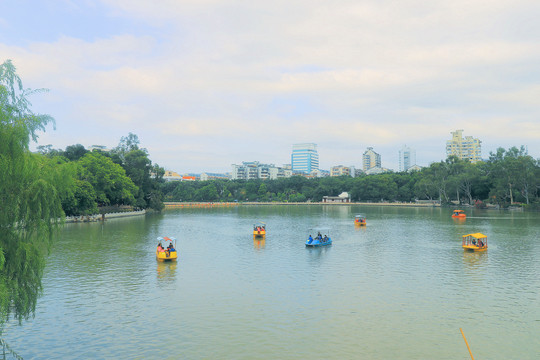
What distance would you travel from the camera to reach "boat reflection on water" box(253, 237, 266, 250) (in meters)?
46.0

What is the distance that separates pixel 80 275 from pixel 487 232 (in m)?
53.2

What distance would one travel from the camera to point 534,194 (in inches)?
4535

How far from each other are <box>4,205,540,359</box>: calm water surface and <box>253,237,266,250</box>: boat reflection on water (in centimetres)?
394

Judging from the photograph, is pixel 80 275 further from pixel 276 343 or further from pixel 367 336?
pixel 367 336

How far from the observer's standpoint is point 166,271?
32.2m

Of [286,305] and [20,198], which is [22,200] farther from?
[286,305]

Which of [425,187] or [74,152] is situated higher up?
[74,152]

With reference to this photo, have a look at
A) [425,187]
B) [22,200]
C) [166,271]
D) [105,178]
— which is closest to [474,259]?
[166,271]

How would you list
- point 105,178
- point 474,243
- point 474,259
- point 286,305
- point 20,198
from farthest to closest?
point 105,178
point 474,243
point 474,259
point 286,305
point 20,198

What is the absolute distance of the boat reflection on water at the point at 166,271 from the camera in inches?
1174

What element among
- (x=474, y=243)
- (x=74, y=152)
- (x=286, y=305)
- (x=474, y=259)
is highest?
(x=74, y=152)

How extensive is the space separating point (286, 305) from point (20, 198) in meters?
14.9

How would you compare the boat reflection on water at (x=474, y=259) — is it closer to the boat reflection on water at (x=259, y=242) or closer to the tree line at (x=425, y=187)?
the boat reflection on water at (x=259, y=242)

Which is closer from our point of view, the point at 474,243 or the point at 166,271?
the point at 166,271
